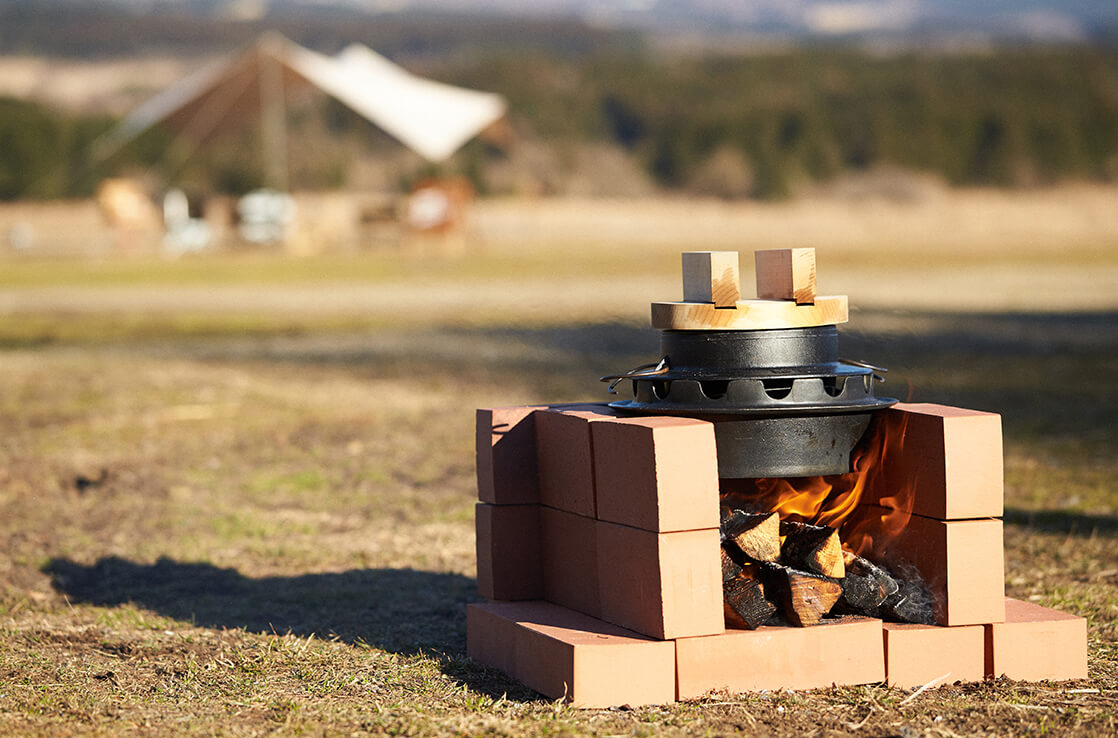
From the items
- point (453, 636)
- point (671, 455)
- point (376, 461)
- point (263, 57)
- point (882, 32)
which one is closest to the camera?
point (671, 455)

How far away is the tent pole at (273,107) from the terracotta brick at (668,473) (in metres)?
32.3

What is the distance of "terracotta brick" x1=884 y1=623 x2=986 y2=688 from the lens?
141 inches

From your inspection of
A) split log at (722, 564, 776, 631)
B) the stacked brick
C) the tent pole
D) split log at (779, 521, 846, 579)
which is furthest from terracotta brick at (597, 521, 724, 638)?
the tent pole

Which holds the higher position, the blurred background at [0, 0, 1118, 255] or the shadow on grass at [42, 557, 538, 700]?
the blurred background at [0, 0, 1118, 255]

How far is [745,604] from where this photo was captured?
3555 mm

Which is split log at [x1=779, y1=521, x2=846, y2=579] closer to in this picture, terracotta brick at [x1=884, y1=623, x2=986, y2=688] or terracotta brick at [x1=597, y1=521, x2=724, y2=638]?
terracotta brick at [x1=884, y1=623, x2=986, y2=688]

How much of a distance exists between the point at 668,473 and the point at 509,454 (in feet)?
2.55

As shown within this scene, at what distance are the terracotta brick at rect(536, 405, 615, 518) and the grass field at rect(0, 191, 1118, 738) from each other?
54cm

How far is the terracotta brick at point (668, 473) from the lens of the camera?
3342 mm

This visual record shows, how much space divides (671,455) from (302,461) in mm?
4503

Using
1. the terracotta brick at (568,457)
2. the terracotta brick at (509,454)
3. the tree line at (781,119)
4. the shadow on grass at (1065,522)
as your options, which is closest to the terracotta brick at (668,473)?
the terracotta brick at (568,457)

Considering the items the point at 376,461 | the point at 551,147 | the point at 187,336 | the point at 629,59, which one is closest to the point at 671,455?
the point at 376,461

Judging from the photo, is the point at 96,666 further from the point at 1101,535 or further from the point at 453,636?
the point at 1101,535

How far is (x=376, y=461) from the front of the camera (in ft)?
24.5
